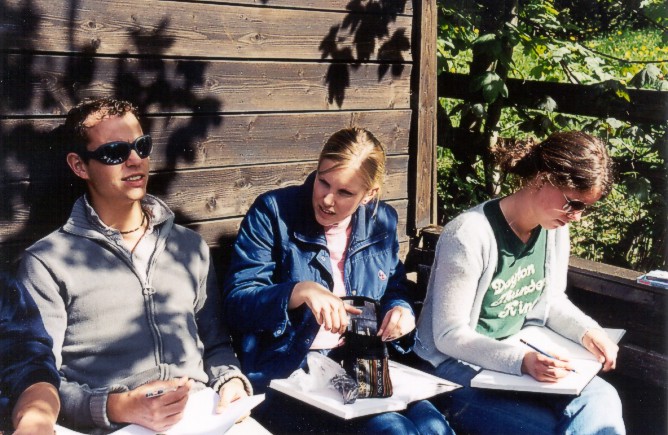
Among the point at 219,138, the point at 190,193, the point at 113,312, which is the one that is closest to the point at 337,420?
the point at 113,312

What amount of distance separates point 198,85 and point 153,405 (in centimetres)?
148

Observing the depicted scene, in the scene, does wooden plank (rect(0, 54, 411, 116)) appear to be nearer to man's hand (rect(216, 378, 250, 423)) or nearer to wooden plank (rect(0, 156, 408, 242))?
wooden plank (rect(0, 156, 408, 242))

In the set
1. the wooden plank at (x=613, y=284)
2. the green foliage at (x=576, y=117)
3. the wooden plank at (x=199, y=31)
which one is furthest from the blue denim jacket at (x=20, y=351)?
the green foliage at (x=576, y=117)

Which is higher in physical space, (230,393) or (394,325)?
(394,325)

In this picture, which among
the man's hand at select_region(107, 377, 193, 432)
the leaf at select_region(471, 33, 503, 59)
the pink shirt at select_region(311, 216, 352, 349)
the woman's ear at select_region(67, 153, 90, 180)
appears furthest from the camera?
the leaf at select_region(471, 33, 503, 59)

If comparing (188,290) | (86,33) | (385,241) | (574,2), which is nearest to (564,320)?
(385,241)

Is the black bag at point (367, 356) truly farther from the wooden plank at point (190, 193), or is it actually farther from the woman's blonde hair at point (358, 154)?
the wooden plank at point (190, 193)

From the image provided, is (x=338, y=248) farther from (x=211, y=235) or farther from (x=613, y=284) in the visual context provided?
(x=613, y=284)

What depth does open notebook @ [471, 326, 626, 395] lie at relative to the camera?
101 inches

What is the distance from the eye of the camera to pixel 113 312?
8.15 feet

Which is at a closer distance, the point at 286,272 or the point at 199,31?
the point at 286,272

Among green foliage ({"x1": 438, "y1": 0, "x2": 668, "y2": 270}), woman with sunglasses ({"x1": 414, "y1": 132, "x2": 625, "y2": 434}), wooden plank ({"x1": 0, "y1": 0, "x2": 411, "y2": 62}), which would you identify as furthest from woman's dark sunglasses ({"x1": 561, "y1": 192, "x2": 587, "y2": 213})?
wooden plank ({"x1": 0, "y1": 0, "x2": 411, "y2": 62})

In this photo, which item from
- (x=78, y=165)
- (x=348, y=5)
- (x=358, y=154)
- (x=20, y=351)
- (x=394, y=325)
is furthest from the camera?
(x=348, y=5)

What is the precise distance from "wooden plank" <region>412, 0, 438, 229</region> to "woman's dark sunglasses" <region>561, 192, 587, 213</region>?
1.27 m
